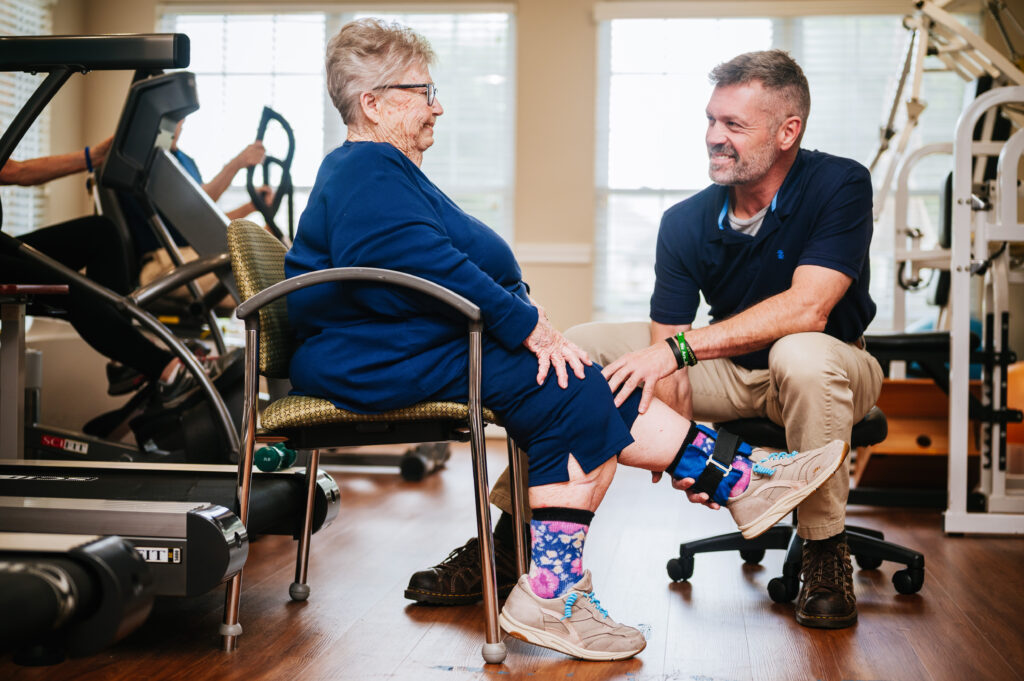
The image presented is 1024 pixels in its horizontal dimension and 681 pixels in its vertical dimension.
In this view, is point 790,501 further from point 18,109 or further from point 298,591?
point 18,109

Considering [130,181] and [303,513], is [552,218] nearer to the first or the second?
[130,181]

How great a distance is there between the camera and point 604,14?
526 cm

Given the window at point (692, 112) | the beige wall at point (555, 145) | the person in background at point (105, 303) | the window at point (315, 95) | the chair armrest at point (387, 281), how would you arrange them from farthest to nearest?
the window at point (315, 95) < the beige wall at point (555, 145) < the window at point (692, 112) < the person in background at point (105, 303) < the chair armrest at point (387, 281)

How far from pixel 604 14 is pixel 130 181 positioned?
335cm

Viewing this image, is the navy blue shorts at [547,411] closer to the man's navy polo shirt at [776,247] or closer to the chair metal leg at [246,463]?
the chair metal leg at [246,463]

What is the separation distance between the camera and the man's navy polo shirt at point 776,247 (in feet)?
6.14

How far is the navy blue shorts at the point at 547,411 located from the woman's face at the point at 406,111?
1.31 feet

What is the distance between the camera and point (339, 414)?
151 centimetres

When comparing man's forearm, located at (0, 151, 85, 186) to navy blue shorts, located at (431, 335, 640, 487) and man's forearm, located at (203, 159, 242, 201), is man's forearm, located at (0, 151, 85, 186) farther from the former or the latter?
navy blue shorts, located at (431, 335, 640, 487)

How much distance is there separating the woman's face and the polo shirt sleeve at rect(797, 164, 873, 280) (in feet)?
2.58

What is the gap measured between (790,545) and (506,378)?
0.86 meters

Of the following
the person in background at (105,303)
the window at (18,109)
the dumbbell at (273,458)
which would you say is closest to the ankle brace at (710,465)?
the dumbbell at (273,458)

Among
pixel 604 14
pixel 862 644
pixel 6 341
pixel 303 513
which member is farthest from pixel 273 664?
pixel 604 14

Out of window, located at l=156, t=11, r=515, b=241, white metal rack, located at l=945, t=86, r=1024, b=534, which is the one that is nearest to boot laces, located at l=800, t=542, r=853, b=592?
white metal rack, located at l=945, t=86, r=1024, b=534
